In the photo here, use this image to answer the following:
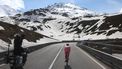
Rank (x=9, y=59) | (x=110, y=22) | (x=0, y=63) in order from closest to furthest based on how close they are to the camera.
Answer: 1. (x=9, y=59)
2. (x=0, y=63)
3. (x=110, y=22)

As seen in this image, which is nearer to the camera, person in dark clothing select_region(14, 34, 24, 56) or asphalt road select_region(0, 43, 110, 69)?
person in dark clothing select_region(14, 34, 24, 56)

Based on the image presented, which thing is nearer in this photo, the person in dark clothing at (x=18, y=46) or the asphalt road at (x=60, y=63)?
the person in dark clothing at (x=18, y=46)

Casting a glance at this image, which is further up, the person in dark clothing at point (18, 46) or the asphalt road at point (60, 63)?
the person in dark clothing at point (18, 46)

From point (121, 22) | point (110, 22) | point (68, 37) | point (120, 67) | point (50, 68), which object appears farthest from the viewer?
point (68, 37)

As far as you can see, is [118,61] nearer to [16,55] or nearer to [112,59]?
[112,59]

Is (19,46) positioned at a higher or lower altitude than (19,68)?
higher

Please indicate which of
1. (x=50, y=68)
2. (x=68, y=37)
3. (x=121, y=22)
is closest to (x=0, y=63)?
(x=50, y=68)

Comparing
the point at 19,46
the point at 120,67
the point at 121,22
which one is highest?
the point at 121,22

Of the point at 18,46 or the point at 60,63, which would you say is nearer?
the point at 18,46

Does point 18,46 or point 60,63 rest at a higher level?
point 18,46

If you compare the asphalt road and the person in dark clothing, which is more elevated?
the person in dark clothing

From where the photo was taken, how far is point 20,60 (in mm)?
12102

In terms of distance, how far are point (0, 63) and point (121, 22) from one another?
133 metres

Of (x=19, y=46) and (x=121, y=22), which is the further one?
(x=121, y=22)
